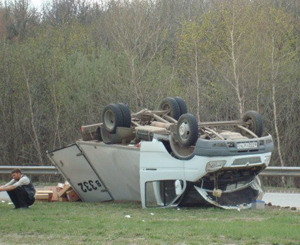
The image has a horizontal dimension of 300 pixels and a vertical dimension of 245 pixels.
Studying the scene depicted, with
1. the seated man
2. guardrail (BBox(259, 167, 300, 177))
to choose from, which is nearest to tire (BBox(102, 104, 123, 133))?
the seated man

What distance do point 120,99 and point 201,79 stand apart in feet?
12.7

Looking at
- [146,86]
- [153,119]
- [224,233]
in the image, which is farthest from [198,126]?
[146,86]

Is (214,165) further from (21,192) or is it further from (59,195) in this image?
(59,195)

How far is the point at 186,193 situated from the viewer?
14.3 m

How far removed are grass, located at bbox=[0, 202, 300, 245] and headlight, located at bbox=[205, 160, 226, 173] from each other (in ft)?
2.54

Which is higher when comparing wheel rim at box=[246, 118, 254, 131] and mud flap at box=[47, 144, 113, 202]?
wheel rim at box=[246, 118, 254, 131]

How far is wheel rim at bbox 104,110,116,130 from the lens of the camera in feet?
50.8

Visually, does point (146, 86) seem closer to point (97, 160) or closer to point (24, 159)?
A: point (24, 159)

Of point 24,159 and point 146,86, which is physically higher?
point 146,86

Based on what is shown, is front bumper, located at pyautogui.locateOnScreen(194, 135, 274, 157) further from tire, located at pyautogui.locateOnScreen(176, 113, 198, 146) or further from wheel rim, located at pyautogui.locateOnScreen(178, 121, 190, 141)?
wheel rim, located at pyautogui.locateOnScreen(178, 121, 190, 141)

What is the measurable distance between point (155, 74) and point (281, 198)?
15.3 meters

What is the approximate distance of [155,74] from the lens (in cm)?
3334

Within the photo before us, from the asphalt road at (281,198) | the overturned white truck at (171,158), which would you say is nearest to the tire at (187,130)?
the overturned white truck at (171,158)

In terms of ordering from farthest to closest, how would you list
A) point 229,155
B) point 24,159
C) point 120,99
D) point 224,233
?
1. point 24,159
2. point 120,99
3. point 229,155
4. point 224,233
